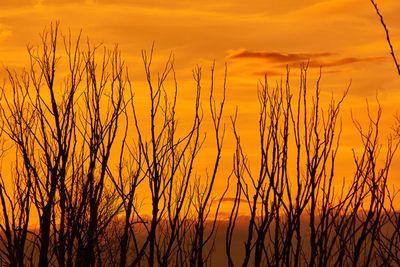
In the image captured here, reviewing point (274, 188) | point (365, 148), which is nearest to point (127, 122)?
point (274, 188)

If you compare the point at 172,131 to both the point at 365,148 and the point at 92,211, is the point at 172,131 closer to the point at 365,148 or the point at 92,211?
the point at 92,211

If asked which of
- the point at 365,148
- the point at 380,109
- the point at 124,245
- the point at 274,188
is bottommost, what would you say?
the point at 124,245

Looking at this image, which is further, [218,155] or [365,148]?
[365,148]

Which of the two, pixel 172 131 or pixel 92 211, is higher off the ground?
pixel 172 131

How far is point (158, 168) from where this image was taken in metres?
5.92

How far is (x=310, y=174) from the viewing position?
6.09 m

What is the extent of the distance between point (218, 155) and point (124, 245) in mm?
1325

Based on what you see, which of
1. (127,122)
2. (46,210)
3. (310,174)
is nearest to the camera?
(46,210)

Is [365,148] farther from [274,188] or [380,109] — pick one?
[274,188]

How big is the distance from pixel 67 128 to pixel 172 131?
1292 mm

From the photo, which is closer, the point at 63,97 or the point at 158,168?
the point at 158,168

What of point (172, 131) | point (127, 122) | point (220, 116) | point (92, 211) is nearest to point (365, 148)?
point (220, 116)

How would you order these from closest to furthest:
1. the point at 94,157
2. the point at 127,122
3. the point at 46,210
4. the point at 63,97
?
1. the point at 46,210
2. the point at 94,157
3. the point at 127,122
4. the point at 63,97

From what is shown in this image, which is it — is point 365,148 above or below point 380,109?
below
